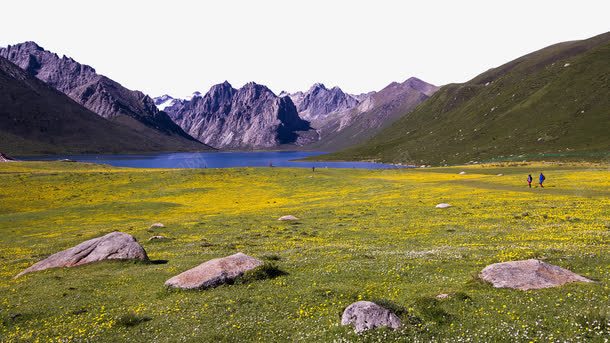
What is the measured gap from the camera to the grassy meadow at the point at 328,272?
51.3ft

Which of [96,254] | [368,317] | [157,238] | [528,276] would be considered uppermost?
[528,276]

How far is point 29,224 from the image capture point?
178 ft

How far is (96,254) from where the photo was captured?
30.0 m

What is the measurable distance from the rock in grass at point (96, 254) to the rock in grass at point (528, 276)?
25.1 meters

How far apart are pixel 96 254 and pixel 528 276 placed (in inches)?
1177

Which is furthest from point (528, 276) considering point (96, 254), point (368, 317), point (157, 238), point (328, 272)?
point (157, 238)

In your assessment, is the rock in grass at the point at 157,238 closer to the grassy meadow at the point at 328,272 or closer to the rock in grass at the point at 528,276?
the grassy meadow at the point at 328,272

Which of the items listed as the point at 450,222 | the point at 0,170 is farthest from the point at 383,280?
the point at 0,170

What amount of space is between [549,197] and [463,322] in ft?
163

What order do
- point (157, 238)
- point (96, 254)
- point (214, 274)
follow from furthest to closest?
point (157, 238), point (96, 254), point (214, 274)

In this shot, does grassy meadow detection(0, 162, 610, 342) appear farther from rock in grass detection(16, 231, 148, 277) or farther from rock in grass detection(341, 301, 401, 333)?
rock in grass detection(16, 231, 148, 277)

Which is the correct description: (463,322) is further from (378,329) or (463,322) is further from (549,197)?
(549,197)

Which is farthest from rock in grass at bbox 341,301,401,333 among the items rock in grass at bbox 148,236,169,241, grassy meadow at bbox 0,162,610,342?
rock in grass at bbox 148,236,169,241

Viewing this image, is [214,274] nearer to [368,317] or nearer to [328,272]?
[328,272]
